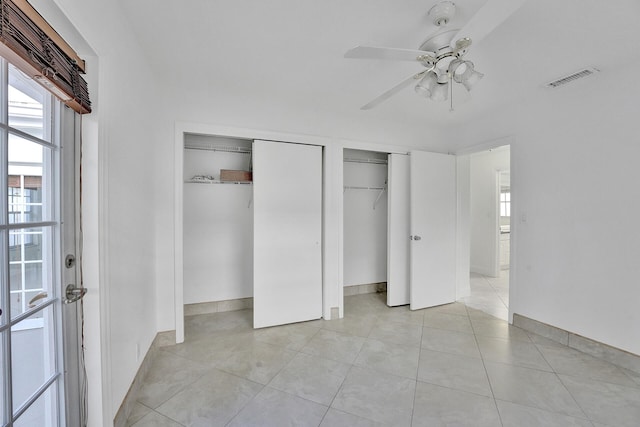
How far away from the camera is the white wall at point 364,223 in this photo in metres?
3.78

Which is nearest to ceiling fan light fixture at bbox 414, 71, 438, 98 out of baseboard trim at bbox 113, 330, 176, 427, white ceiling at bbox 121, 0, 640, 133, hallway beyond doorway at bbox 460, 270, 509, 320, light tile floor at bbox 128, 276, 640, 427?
white ceiling at bbox 121, 0, 640, 133

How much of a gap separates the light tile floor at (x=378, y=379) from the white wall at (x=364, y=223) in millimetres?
1020

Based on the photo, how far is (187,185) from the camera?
9.82 feet

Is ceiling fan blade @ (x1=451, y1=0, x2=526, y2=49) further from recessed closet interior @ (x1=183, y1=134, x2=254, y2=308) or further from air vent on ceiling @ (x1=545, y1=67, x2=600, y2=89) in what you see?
recessed closet interior @ (x1=183, y1=134, x2=254, y2=308)

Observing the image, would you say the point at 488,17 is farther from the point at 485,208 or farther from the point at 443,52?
the point at 485,208

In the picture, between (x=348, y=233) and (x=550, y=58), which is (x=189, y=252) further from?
(x=550, y=58)

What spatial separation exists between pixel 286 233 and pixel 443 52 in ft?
6.89

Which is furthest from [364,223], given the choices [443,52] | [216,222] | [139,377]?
[139,377]

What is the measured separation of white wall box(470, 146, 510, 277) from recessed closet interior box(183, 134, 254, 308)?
4.57m

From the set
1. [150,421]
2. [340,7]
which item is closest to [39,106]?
[340,7]

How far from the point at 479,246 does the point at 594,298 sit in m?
3.08

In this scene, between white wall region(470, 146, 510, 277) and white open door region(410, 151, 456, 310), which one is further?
white wall region(470, 146, 510, 277)

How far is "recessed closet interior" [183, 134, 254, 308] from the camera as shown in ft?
9.87

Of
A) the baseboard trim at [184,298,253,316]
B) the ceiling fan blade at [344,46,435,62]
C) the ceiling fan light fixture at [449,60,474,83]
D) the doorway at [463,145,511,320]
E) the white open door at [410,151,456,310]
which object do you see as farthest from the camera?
the doorway at [463,145,511,320]
